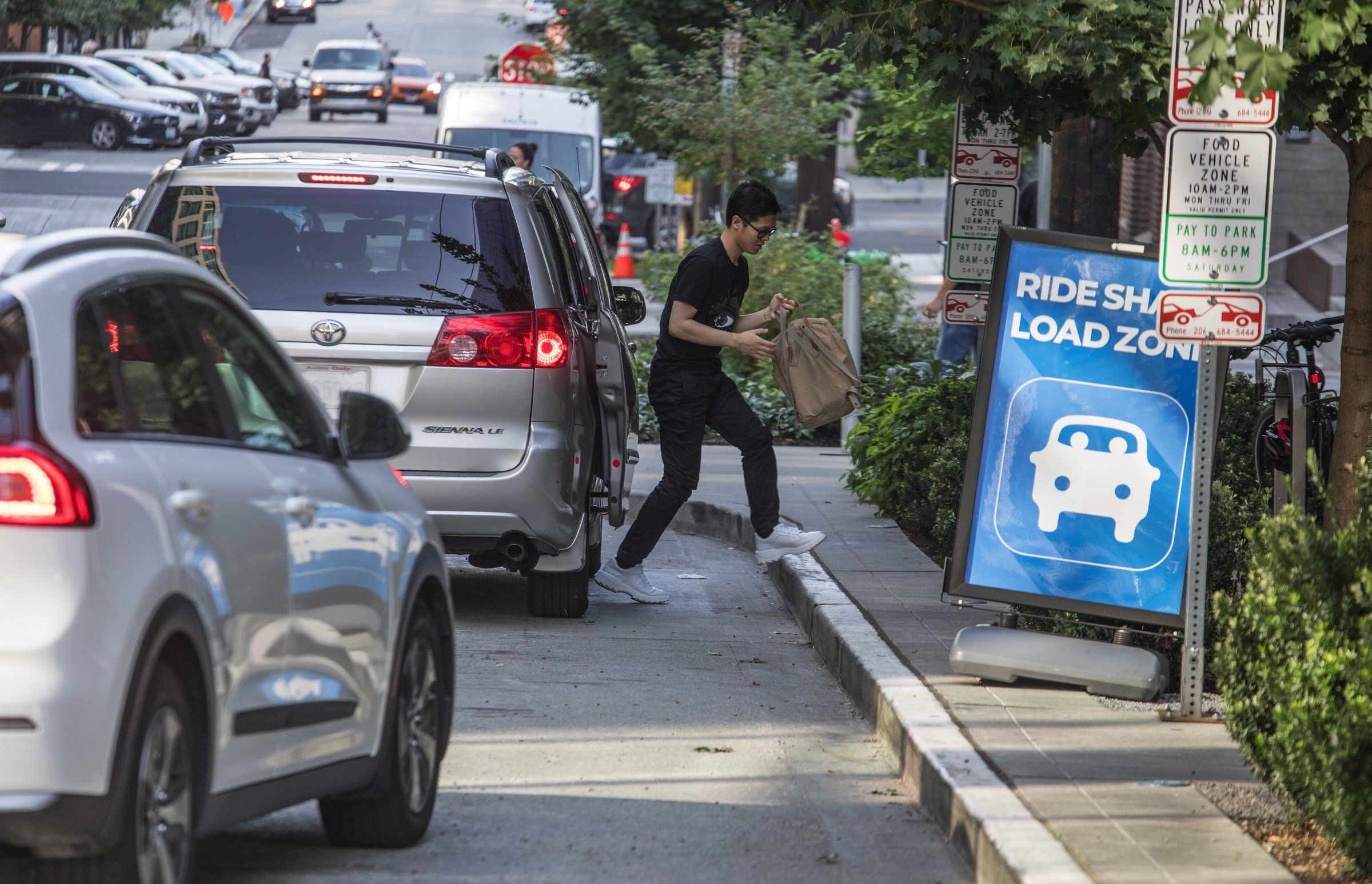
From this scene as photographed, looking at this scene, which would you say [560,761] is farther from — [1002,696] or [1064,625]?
[1064,625]

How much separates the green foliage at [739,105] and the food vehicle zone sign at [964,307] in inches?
387

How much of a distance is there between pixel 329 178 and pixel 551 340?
117 cm

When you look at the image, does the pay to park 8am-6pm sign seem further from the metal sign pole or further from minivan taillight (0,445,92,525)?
minivan taillight (0,445,92,525)

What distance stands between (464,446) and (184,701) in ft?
13.6

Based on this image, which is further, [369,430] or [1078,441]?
[1078,441]

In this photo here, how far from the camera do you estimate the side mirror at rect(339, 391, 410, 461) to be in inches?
187

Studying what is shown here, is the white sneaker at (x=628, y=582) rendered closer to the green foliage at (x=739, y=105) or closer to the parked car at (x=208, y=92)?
the green foliage at (x=739, y=105)

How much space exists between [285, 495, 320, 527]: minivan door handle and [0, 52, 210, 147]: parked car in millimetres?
36206

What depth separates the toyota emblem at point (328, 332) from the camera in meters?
7.76

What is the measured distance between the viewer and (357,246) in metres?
7.91

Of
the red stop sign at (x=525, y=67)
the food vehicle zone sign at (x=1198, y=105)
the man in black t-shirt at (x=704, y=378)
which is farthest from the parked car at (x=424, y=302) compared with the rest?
the red stop sign at (x=525, y=67)

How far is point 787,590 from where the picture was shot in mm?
9586

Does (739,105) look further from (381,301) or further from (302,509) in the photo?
(302,509)

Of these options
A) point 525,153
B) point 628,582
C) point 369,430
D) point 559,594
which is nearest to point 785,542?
point 628,582
